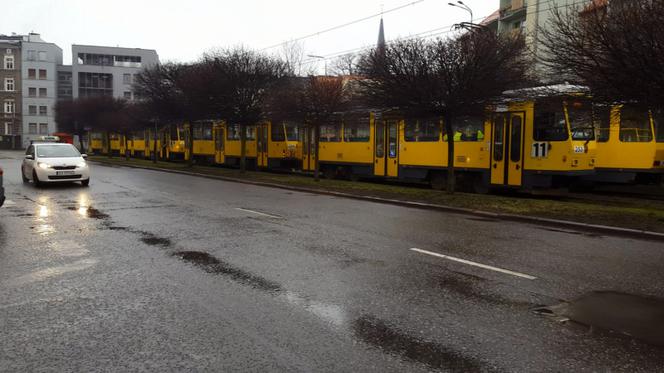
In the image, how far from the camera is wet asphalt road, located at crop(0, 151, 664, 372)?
4008 millimetres

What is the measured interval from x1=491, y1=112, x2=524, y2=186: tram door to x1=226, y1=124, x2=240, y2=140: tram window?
17453 mm

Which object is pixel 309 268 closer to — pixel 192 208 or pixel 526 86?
pixel 192 208

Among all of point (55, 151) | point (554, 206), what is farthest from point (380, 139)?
point (55, 151)

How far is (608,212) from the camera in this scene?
12.0 metres

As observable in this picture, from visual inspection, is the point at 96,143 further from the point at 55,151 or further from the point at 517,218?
the point at 517,218

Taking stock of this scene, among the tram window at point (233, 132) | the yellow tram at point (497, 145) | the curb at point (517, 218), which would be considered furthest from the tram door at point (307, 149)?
the tram window at point (233, 132)

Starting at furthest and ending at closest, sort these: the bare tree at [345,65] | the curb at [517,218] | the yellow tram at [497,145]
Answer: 1. the bare tree at [345,65]
2. the yellow tram at [497,145]
3. the curb at [517,218]

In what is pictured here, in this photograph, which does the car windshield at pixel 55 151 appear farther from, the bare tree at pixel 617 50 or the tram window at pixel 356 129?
the bare tree at pixel 617 50

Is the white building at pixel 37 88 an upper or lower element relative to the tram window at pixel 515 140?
upper

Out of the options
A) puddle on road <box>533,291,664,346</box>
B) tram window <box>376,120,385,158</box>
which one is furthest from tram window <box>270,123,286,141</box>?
puddle on road <box>533,291,664,346</box>

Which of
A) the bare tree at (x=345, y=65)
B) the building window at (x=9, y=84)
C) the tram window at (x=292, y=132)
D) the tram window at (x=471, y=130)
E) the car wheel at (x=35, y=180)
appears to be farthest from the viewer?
the building window at (x=9, y=84)

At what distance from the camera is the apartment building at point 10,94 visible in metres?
87.3

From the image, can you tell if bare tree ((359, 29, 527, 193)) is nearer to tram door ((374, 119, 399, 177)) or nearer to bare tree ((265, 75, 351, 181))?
tram door ((374, 119, 399, 177))

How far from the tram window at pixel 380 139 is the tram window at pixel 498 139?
15.8 feet
